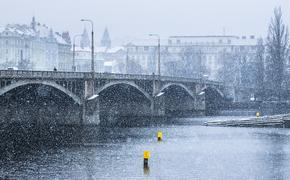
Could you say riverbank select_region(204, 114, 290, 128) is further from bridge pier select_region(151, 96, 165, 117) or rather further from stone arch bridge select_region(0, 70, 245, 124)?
bridge pier select_region(151, 96, 165, 117)

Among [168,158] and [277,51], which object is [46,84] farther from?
[277,51]

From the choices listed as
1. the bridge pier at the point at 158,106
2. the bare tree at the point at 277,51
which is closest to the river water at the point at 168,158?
the bridge pier at the point at 158,106

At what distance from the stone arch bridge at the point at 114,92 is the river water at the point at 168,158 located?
32.9ft

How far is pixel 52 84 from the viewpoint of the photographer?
80.8m

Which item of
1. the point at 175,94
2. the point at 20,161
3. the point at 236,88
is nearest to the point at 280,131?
the point at 20,161

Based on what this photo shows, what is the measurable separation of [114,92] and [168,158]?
56.8m

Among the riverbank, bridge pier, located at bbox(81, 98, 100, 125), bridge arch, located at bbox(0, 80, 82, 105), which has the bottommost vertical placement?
the riverbank

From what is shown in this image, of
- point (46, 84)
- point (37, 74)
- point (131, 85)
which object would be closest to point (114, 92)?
point (131, 85)

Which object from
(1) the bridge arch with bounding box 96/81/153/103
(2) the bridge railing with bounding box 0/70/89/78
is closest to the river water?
(2) the bridge railing with bounding box 0/70/89/78

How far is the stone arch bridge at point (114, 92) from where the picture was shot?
80.7 metres

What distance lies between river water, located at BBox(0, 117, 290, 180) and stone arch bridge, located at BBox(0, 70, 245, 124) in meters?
10.0

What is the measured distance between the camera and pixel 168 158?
54781 millimetres

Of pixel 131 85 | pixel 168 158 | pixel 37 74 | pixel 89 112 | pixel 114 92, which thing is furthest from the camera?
pixel 114 92

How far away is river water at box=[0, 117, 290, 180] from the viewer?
46125 millimetres
